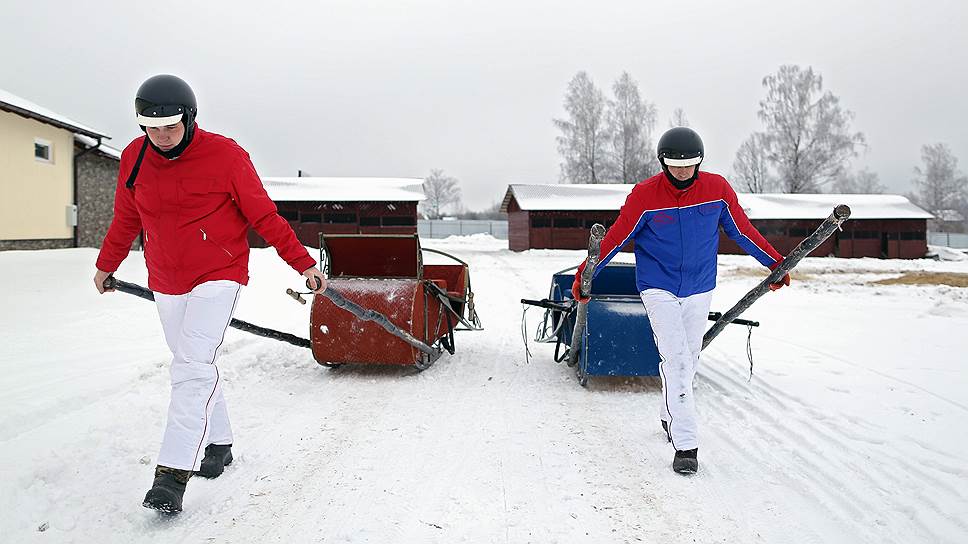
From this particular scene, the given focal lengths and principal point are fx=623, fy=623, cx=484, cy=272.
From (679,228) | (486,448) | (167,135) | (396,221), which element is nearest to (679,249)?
(679,228)

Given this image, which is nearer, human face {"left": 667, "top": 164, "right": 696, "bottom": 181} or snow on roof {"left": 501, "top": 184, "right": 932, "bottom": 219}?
human face {"left": 667, "top": 164, "right": 696, "bottom": 181}

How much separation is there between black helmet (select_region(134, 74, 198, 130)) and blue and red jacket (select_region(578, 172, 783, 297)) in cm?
261

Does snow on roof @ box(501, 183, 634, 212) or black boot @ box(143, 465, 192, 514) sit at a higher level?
snow on roof @ box(501, 183, 634, 212)

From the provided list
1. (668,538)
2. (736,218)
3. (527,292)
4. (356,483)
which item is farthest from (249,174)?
(527,292)

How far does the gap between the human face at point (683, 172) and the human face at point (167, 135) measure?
292cm

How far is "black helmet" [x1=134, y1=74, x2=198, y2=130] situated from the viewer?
308cm

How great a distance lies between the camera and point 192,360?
3238 millimetres

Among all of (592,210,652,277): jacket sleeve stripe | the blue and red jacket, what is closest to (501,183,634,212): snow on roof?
(592,210,652,277): jacket sleeve stripe

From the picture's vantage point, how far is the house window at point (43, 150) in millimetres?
18344

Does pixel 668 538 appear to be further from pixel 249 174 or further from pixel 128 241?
pixel 128 241

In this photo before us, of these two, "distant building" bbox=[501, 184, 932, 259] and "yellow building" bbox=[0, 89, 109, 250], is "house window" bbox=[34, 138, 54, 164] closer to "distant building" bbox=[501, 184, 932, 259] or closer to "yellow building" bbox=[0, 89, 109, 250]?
"yellow building" bbox=[0, 89, 109, 250]

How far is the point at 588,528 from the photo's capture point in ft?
9.93

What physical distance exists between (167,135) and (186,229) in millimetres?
482

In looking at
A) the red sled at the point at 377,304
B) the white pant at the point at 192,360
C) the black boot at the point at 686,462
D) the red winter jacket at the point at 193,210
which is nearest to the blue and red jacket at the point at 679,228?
the black boot at the point at 686,462
